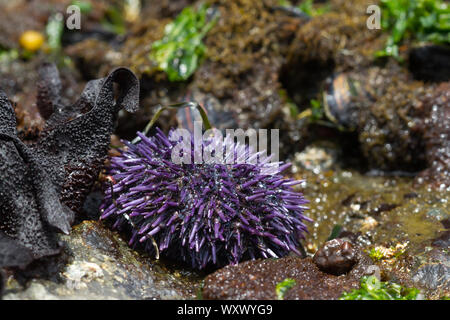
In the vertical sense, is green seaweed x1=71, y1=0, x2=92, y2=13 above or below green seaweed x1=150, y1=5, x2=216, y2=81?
above

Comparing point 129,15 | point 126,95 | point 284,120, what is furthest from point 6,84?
point 284,120

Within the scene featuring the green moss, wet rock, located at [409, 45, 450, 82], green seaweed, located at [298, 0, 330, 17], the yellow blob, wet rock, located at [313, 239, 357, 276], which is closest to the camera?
wet rock, located at [313, 239, 357, 276]

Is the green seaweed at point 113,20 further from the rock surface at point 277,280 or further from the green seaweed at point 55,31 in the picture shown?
the rock surface at point 277,280

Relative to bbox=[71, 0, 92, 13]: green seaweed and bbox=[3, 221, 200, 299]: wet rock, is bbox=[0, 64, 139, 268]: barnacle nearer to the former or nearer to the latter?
bbox=[3, 221, 200, 299]: wet rock

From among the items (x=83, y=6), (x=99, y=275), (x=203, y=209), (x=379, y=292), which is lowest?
(x=379, y=292)

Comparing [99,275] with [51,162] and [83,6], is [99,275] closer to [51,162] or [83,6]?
[51,162]

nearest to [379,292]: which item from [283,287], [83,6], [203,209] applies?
[283,287]

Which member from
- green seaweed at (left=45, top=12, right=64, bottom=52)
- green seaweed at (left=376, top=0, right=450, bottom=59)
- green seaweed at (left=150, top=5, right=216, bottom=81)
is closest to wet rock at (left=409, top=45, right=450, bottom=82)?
green seaweed at (left=376, top=0, right=450, bottom=59)

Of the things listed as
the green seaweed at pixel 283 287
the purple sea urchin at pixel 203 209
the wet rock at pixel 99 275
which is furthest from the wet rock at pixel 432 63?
the wet rock at pixel 99 275

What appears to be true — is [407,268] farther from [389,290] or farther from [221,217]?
[221,217]
